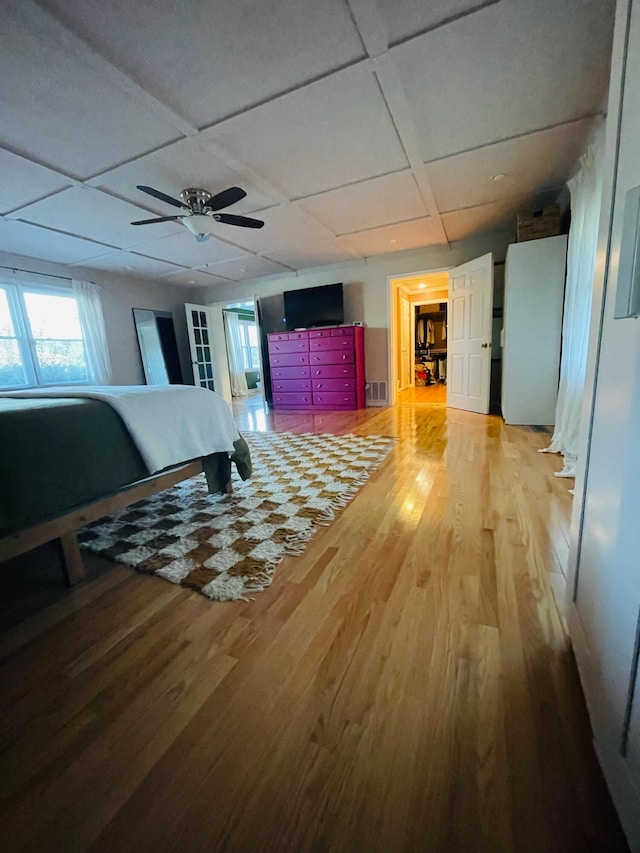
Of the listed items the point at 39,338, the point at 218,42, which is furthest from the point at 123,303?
the point at 218,42

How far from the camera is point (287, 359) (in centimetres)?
542

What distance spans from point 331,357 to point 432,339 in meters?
5.09

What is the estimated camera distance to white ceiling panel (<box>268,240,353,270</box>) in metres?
4.23

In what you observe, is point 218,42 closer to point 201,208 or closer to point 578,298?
point 201,208

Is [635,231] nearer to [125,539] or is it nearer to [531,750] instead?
[531,750]

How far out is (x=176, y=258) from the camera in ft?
14.4

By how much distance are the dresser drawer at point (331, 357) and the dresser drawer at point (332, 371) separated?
0.06 metres

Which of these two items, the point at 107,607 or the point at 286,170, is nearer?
the point at 107,607

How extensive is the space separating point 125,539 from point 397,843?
5.12 ft

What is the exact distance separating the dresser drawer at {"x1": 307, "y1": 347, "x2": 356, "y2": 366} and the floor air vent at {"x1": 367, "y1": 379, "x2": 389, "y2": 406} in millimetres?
605

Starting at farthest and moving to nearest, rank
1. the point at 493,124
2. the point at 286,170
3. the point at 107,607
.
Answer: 1. the point at 286,170
2. the point at 493,124
3. the point at 107,607

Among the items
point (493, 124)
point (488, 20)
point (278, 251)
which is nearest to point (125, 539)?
point (488, 20)

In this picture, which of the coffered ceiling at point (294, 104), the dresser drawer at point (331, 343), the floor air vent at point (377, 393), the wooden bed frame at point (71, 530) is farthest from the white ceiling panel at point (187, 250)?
the wooden bed frame at point (71, 530)

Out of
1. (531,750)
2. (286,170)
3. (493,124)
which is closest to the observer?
(531,750)
